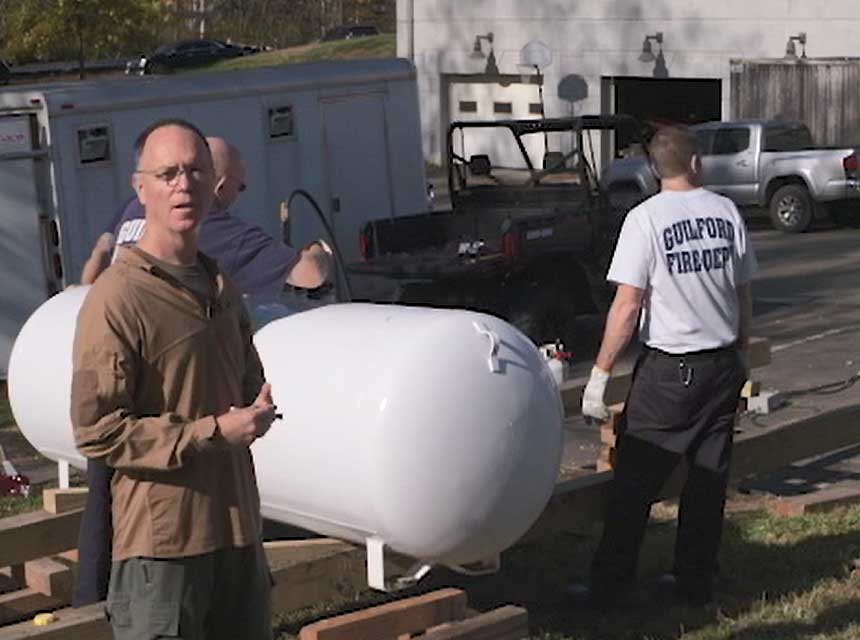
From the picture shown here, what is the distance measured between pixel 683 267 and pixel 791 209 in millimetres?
19562

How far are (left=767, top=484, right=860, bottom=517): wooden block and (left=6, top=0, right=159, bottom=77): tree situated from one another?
36.2 metres

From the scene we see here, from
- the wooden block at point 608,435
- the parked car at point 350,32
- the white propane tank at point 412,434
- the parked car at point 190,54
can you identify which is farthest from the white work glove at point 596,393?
the parked car at point 350,32

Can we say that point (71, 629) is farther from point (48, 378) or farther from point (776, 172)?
point (776, 172)

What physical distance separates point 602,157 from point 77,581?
2648cm

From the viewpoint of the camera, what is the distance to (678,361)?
6.97 meters

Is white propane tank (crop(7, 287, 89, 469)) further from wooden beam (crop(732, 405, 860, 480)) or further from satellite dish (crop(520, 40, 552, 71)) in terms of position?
satellite dish (crop(520, 40, 552, 71))

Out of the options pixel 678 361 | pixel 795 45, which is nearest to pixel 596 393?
pixel 678 361

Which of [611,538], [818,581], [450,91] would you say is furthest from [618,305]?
[450,91]

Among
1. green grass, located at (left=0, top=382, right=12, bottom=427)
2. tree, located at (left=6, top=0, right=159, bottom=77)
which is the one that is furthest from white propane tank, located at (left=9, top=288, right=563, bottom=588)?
tree, located at (left=6, top=0, right=159, bottom=77)

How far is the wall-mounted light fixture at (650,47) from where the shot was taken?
112ft

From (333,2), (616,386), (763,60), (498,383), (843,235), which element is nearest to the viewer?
(498,383)

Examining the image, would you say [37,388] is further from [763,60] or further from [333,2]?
[333,2]

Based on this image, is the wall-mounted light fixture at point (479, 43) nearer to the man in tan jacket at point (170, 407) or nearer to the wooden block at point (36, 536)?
the wooden block at point (36, 536)

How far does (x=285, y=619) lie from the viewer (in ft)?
23.9
